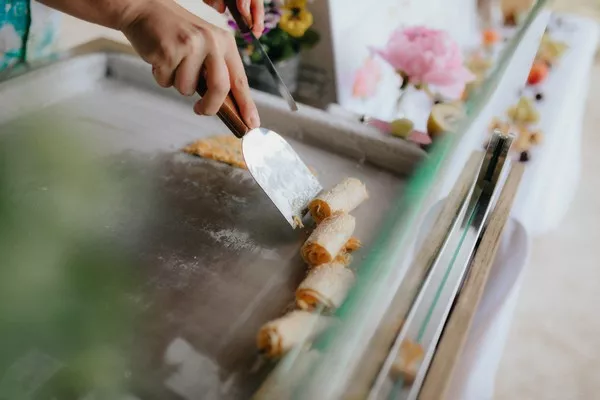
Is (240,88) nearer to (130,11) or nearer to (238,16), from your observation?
(130,11)

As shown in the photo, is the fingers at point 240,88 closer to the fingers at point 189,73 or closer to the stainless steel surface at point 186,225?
the fingers at point 189,73

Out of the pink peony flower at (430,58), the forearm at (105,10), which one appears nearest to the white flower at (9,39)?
the forearm at (105,10)

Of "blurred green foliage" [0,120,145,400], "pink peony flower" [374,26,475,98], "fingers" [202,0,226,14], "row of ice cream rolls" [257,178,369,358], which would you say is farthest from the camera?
"pink peony flower" [374,26,475,98]

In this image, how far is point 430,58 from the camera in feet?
4.00

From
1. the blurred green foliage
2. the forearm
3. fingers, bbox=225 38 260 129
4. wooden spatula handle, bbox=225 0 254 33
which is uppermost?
wooden spatula handle, bbox=225 0 254 33

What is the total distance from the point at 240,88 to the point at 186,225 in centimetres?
25

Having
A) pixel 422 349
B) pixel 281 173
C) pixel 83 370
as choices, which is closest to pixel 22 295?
pixel 83 370

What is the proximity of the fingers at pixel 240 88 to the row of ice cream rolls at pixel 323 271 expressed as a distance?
0.61 feet

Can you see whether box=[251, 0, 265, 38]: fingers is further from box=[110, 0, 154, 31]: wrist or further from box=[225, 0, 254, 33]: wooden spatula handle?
box=[110, 0, 154, 31]: wrist

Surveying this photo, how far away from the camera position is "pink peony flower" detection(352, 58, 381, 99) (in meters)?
1.63

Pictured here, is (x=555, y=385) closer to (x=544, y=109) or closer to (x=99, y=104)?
(x=544, y=109)

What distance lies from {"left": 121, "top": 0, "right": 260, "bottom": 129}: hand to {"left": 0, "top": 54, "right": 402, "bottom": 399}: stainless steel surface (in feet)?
0.75

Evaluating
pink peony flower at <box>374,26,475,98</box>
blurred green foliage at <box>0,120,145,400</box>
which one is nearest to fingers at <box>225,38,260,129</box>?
blurred green foliage at <box>0,120,145,400</box>

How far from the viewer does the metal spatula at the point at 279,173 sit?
32.9 inches
